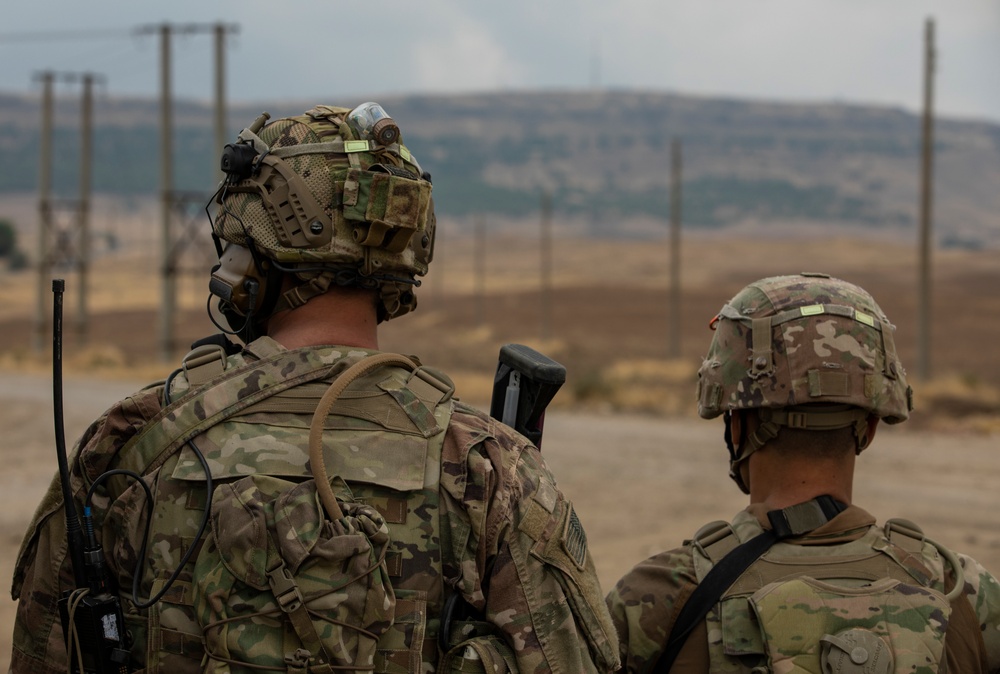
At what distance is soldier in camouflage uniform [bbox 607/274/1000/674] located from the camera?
8.07 ft

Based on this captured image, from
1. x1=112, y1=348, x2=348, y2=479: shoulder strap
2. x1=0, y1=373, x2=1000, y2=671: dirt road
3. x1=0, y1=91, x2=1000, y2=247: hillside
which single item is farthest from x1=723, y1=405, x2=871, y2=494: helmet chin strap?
x1=0, y1=91, x2=1000, y2=247: hillside

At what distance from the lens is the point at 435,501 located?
7.55 ft

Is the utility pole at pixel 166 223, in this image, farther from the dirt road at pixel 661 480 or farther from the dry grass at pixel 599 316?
the dirt road at pixel 661 480

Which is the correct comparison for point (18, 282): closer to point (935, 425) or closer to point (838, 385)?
point (935, 425)

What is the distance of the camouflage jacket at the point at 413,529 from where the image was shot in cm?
227

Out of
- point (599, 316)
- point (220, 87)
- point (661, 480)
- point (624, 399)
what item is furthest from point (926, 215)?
point (599, 316)

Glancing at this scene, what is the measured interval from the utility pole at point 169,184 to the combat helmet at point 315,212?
20.7m

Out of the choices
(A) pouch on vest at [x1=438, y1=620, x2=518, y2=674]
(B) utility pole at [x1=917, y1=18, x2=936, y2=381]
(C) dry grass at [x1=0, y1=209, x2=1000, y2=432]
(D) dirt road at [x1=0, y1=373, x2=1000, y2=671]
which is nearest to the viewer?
(A) pouch on vest at [x1=438, y1=620, x2=518, y2=674]

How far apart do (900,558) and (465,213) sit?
150 m

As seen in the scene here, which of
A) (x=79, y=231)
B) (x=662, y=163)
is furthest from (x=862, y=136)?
(x=79, y=231)

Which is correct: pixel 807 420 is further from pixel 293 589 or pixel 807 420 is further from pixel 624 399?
pixel 624 399

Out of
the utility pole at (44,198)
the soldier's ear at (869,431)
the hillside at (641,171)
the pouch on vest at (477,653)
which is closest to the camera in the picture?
the pouch on vest at (477,653)

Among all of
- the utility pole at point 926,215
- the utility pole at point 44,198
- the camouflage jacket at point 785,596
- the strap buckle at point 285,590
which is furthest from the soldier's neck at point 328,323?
the utility pole at point 44,198

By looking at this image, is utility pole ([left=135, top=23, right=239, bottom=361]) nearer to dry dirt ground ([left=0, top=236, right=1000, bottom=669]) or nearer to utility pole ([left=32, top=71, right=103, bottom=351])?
dry dirt ground ([left=0, top=236, right=1000, bottom=669])
